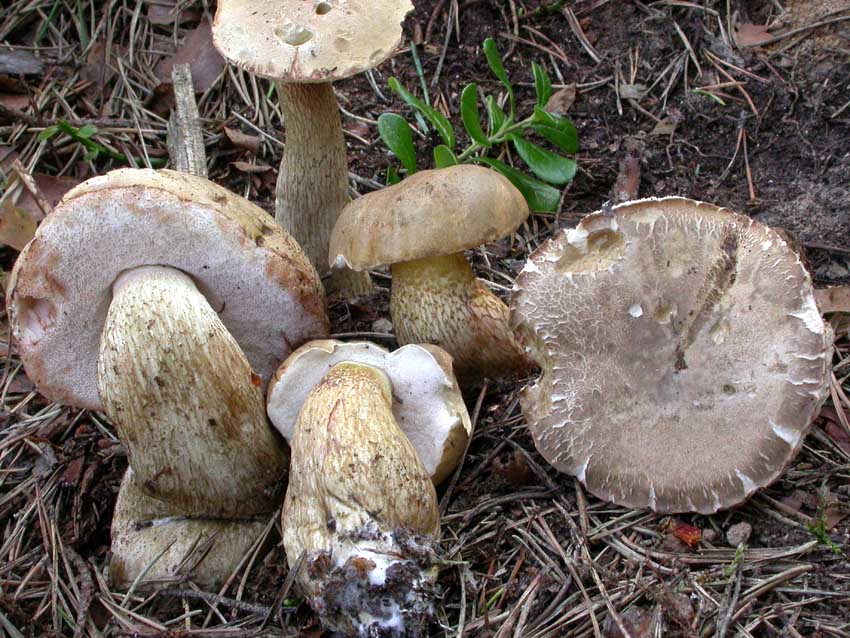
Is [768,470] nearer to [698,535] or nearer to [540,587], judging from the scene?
[698,535]

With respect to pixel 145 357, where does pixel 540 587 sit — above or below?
below

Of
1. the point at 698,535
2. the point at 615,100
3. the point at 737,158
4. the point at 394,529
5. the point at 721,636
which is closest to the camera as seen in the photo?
the point at 721,636

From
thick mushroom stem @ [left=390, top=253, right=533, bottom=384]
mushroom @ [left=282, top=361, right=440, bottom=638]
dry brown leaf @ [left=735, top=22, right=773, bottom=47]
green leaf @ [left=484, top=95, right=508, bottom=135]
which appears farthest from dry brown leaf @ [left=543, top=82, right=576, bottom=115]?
mushroom @ [left=282, top=361, right=440, bottom=638]

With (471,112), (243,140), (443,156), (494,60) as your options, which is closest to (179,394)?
(443,156)

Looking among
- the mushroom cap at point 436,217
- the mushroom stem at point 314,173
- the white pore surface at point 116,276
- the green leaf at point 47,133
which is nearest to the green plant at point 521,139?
the mushroom stem at point 314,173

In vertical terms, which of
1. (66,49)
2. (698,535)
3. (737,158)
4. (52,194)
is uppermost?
(66,49)

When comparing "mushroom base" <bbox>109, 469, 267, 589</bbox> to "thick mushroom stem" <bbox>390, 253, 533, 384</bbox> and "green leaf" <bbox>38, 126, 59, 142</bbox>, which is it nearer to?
"thick mushroom stem" <bbox>390, 253, 533, 384</bbox>

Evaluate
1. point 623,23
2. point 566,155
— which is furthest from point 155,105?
point 623,23
